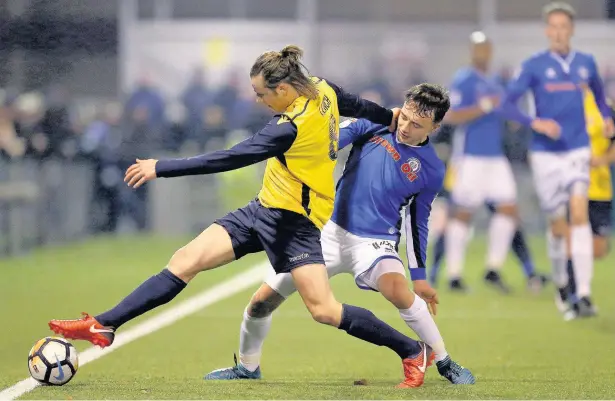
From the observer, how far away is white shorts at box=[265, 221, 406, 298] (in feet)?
24.7

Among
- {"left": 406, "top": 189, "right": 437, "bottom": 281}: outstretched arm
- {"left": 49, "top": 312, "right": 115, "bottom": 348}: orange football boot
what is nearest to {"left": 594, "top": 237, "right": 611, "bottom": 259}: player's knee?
{"left": 406, "top": 189, "right": 437, "bottom": 281}: outstretched arm

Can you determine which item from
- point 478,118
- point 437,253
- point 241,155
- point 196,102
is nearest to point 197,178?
point 196,102

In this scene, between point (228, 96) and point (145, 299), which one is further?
point (228, 96)

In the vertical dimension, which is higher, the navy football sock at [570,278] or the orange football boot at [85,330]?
the orange football boot at [85,330]

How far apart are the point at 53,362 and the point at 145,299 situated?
1.81 ft

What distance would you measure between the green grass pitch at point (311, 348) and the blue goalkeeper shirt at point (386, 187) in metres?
0.80

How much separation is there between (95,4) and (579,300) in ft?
50.6

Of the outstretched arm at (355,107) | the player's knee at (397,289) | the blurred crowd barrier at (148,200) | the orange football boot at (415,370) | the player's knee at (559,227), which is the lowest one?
the blurred crowd barrier at (148,200)

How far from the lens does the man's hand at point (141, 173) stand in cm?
657

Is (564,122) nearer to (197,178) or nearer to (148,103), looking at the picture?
(197,178)

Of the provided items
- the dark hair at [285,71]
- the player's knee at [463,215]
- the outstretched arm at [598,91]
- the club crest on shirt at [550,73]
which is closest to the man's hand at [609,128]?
the outstretched arm at [598,91]

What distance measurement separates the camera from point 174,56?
84.3 feet

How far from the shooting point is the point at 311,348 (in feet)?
30.9

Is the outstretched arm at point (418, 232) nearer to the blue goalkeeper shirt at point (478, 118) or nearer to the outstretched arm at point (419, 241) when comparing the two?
the outstretched arm at point (419, 241)
